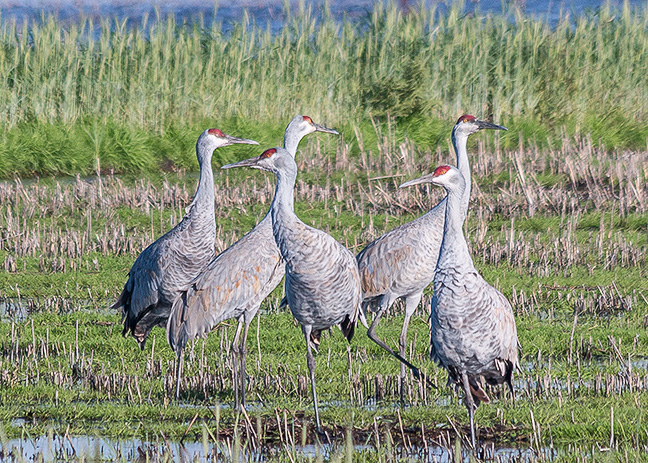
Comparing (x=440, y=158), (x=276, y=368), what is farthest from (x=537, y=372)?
→ (x=440, y=158)

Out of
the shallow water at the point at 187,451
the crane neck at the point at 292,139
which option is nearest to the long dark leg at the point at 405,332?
the shallow water at the point at 187,451

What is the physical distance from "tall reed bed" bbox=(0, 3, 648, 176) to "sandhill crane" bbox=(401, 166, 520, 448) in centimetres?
922

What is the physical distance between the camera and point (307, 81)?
16.2m

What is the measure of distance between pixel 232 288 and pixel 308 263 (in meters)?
0.78

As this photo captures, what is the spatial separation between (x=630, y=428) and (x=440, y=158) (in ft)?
30.1

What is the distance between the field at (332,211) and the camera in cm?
545

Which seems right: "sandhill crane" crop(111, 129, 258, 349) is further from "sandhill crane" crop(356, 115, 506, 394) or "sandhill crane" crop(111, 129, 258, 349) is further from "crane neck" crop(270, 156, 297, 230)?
"crane neck" crop(270, 156, 297, 230)

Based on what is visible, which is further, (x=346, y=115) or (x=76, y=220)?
(x=346, y=115)

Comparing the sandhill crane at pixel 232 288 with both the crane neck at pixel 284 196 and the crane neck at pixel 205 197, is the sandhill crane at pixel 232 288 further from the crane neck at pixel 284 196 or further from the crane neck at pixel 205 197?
the crane neck at pixel 205 197

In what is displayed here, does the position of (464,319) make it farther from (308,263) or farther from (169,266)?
(169,266)

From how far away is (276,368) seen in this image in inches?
261

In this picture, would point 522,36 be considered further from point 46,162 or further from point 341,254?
point 341,254

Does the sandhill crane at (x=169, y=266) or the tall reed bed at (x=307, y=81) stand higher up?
the tall reed bed at (x=307, y=81)

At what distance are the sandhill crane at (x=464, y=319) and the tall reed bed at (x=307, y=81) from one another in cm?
922
